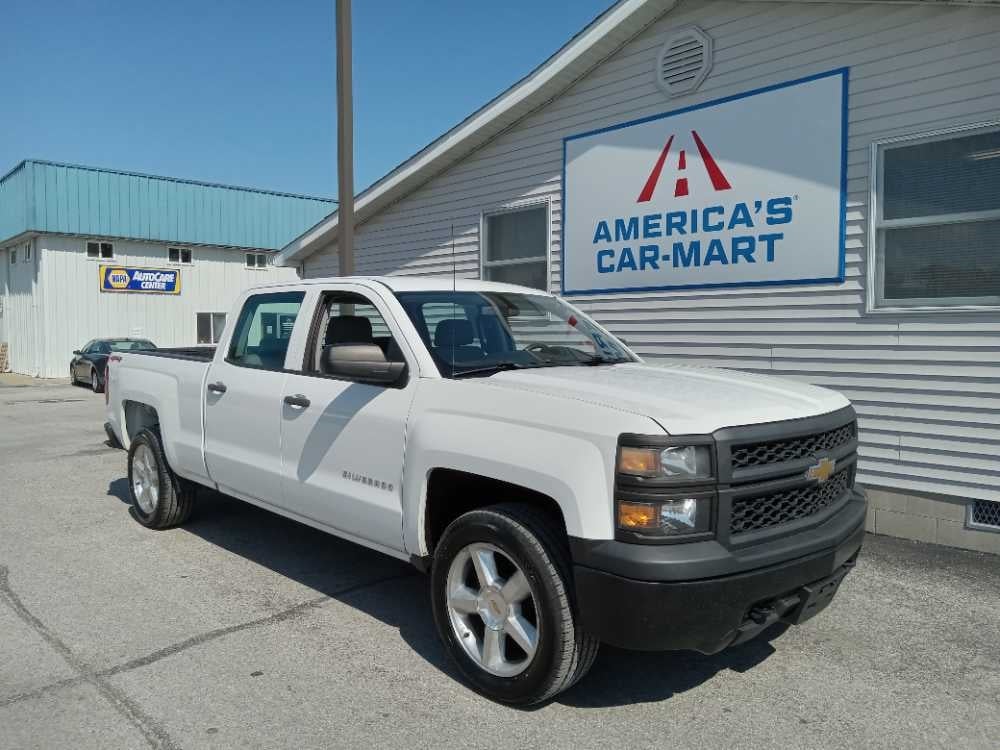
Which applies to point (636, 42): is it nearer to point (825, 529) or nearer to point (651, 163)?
point (651, 163)

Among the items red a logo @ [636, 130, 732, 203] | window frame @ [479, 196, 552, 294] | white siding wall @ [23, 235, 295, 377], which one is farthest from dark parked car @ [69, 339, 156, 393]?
red a logo @ [636, 130, 732, 203]

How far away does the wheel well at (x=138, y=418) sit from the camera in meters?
6.22

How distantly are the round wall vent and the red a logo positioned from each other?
0.47 m

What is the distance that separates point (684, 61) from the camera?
24.8 feet

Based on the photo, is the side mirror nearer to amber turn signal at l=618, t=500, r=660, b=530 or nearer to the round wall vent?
amber turn signal at l=618, t=500, r=660, b=530

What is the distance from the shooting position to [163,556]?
5520mm

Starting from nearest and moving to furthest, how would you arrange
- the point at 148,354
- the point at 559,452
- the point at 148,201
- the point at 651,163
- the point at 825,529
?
the point at 559,452, the point at 825,529, the point at 148,354, the point at 651,163, the point at 148,201

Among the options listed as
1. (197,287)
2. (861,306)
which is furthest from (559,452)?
(197,287)

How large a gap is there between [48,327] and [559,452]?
2705 cm

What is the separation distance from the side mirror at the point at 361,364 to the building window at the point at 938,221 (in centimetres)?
441

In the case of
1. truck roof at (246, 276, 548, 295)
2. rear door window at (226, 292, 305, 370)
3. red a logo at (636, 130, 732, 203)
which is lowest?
rear door window at (226, 292, 305, 370)

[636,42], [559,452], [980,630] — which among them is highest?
A: [636,42]

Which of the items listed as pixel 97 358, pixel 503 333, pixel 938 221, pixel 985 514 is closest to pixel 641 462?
pixel 503 333

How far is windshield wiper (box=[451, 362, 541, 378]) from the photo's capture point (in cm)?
379
